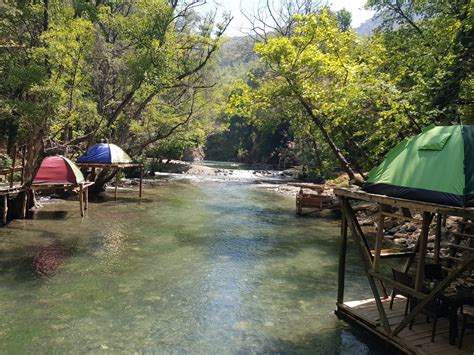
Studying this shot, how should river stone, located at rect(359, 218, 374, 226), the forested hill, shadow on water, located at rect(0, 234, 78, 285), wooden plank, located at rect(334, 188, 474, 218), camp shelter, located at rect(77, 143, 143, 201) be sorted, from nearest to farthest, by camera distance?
wooden plank, located at rect(334, 188, 474, 218) → shadow on water, located at rect(0, 234, 78, 285) → the forested hill → river stone, located at rect(359, 218, 374, 226) → camp shelter, located at rect(77, 143, 143, 201)

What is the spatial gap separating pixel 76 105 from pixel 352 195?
17.1m

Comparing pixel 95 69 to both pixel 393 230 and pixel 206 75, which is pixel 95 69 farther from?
pixel 393 230

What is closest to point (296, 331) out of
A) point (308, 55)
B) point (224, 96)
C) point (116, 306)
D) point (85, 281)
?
point (116, 306)

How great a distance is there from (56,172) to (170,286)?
11422mm

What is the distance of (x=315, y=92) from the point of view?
19.1 meters

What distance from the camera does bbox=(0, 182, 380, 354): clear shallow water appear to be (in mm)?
8422

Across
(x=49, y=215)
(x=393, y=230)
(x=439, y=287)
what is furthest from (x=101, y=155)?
(x=439, y=287)

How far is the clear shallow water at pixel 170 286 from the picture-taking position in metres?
8.42

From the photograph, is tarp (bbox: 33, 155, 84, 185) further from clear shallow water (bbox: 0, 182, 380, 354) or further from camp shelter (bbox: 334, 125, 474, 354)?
camp shelter (bbox: 334, 125, 474, 354)

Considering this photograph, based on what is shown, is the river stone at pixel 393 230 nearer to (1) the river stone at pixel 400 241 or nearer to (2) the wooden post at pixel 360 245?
(1) the river stone at pixel 400 241

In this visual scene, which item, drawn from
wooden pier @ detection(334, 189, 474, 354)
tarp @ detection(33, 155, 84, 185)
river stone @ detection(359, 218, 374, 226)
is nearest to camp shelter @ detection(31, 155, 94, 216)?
tarp @ detection(33, 155, 84, 185)

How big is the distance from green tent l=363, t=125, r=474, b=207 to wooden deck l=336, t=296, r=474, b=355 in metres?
2.66

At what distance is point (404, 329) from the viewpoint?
787 centimetres

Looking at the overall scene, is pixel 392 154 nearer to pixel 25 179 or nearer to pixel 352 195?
pixel 352 195
